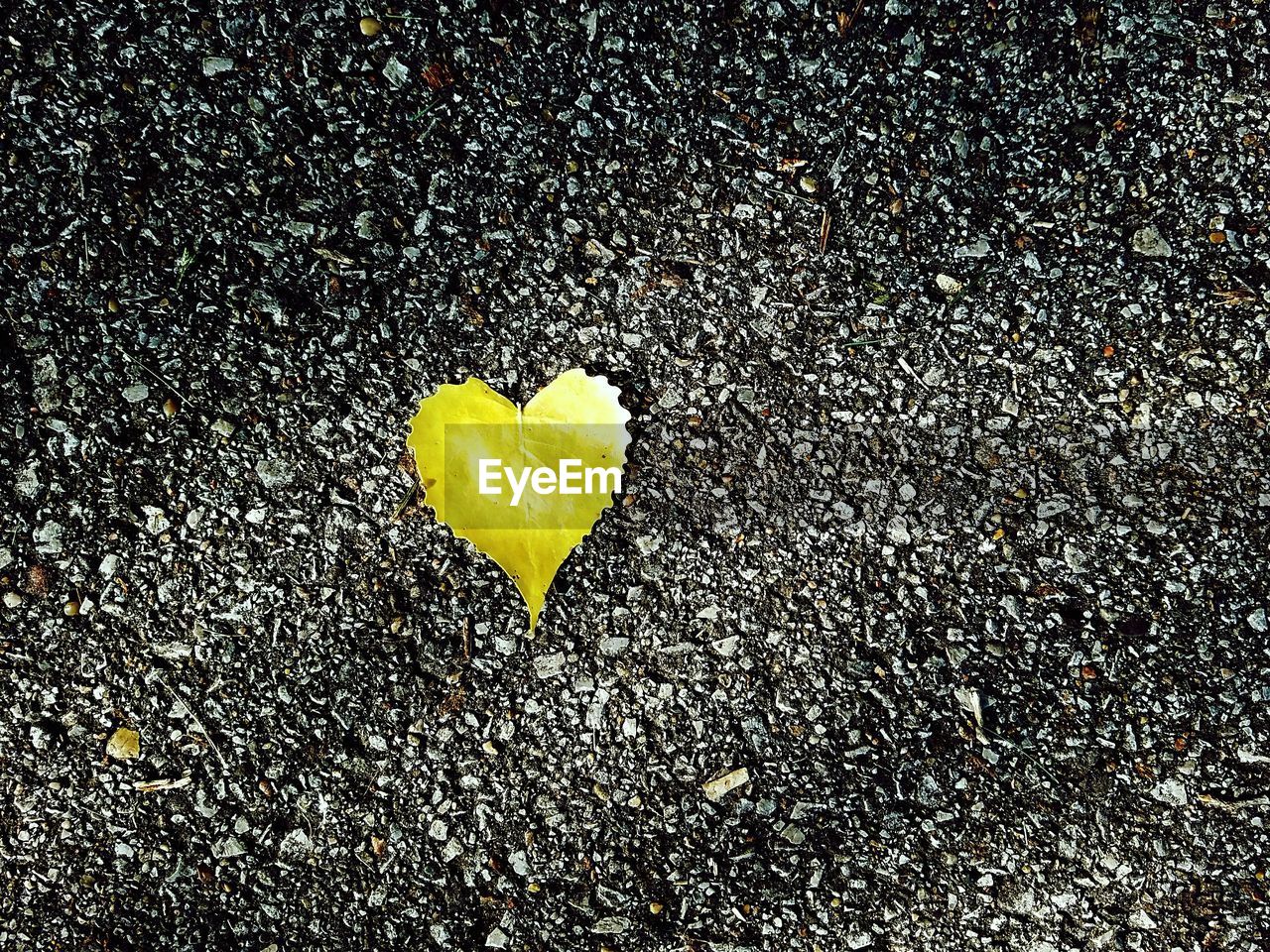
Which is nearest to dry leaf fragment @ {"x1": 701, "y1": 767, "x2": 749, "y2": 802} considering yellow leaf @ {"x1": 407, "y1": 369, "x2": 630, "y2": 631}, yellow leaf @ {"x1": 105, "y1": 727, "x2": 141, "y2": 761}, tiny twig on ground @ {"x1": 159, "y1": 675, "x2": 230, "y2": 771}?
yellow leaf @ {"x1": 407, "y1": 369, "x2": 630, "y2": 631}

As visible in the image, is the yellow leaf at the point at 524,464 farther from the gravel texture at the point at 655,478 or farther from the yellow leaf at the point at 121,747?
the yellow leaf at the point at 121,747

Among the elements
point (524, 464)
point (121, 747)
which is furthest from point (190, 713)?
point (524, 464)

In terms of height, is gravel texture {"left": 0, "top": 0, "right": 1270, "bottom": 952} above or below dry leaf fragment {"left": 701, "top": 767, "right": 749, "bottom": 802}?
above

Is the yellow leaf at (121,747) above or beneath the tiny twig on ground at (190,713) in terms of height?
beneath

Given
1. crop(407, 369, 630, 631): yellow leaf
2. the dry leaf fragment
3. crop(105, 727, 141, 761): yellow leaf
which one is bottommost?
crop(105, 727, 141, 761): yellow leaf

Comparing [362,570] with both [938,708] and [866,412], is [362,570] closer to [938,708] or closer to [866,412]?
[866,412]

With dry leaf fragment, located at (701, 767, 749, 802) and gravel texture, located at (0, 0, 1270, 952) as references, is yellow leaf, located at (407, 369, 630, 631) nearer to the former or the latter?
gravel texture, located at (0, 0, 1270, 952)

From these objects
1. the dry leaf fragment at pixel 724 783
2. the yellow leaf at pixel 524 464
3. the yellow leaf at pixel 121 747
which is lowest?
the yellow leaf at pixel 121 747

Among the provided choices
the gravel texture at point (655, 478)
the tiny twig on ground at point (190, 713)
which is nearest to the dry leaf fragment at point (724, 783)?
the gravel texture at point (655, 478)
